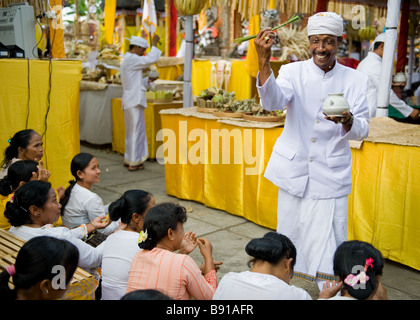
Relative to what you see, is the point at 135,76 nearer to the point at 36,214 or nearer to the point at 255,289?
the point at 36,214

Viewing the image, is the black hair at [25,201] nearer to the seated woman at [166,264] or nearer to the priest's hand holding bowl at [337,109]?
the seated woman at [166,264]

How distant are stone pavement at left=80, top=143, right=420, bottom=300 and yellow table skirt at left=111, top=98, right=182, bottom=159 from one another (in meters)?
0.25

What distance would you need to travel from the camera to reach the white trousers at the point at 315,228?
8.53 feet

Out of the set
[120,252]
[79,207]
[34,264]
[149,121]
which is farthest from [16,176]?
[149,121]

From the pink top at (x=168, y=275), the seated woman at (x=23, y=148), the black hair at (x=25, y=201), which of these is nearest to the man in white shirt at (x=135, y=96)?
the seated woman at (x=23, y=148)

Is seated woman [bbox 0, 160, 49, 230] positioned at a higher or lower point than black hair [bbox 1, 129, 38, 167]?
lower

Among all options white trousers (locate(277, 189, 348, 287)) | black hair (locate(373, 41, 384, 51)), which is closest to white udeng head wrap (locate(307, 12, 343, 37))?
white trousers (locate(277, 189, 348, 287))

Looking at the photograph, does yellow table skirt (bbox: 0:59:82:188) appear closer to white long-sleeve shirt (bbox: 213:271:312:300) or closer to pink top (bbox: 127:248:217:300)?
pink top (bbox: 127:248:217:300)

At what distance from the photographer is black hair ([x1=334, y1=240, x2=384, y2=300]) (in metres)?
1.77

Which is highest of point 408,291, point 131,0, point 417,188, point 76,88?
point 131,0

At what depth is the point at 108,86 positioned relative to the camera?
291 inches
